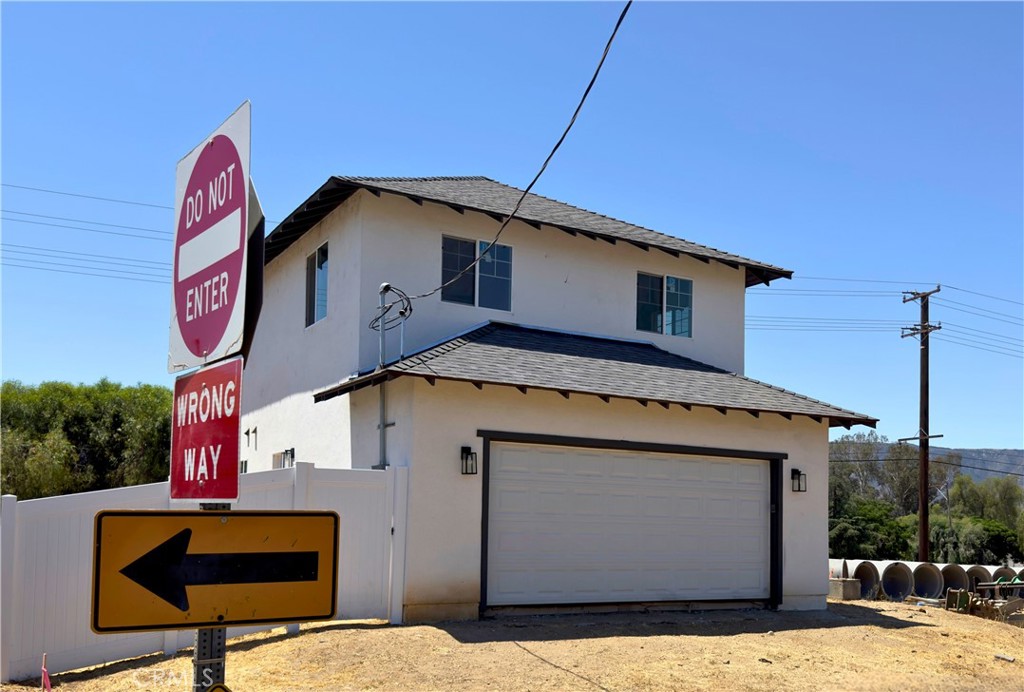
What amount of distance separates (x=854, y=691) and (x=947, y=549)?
41.8m

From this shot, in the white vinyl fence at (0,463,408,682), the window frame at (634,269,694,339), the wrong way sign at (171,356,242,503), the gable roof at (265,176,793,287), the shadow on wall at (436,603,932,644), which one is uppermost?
the gable roof at (265,176,793,287)

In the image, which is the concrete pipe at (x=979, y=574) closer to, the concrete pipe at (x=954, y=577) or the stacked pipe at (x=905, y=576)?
the concrete pipe at (x=954, y=577)

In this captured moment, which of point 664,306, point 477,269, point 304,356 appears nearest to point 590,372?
point 477,269

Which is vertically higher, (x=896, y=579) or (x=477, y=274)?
(x=477, y=274)

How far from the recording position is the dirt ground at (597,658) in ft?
31.4

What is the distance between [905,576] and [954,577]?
145 cm

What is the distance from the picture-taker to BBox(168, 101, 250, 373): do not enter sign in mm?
3371

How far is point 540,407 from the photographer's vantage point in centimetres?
1433

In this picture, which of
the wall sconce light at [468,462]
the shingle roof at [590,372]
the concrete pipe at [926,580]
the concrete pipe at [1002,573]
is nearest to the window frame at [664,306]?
the shingle roof at [590,372]

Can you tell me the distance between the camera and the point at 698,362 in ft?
62.2

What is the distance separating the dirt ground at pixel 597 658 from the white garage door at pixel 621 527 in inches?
19.8

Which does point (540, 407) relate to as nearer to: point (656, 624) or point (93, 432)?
point (656, 624)

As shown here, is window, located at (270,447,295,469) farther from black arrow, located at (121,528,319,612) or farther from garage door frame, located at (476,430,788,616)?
black arrow, located at (121,528,319,612)

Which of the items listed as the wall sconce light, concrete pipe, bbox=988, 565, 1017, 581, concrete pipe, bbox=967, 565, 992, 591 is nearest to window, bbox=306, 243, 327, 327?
the wall sconce light
